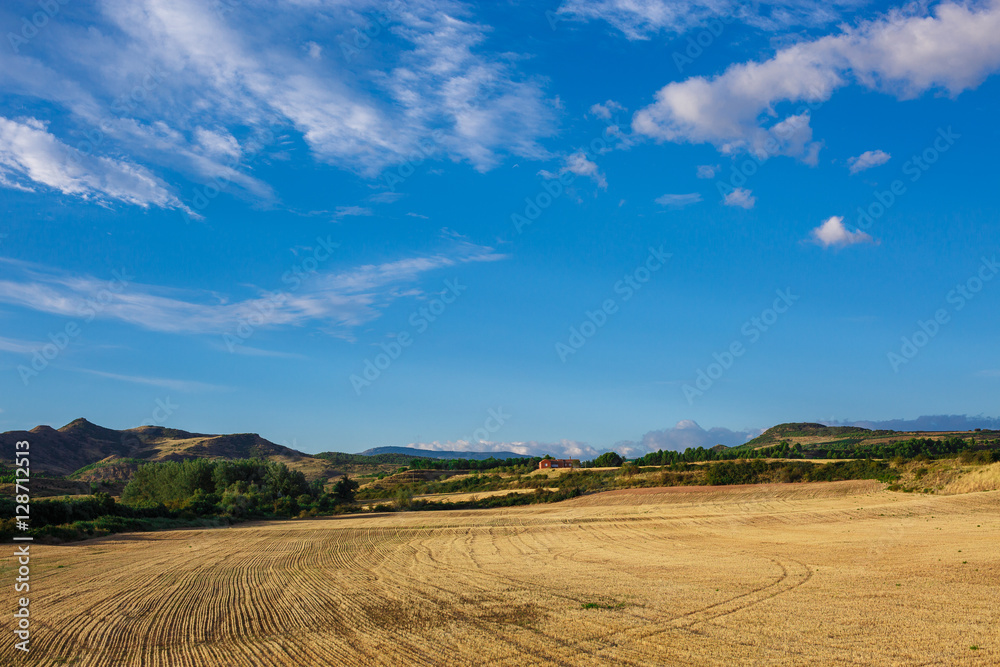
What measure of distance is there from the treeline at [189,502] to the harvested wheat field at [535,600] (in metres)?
5.22

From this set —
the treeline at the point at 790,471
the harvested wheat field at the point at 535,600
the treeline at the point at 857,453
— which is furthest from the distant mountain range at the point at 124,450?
the harvested wheat field at the point at 535,600

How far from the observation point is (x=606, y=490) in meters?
69.3

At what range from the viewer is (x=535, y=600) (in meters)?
14.9

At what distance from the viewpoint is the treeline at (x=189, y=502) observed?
34875 mm

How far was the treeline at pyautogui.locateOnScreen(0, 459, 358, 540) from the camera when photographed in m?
34.9

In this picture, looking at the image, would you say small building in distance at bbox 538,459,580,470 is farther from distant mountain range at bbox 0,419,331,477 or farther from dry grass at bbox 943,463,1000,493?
dry grass at bbox 943,463,1000,493

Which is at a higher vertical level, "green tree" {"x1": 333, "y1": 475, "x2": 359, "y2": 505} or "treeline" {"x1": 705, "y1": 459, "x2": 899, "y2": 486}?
"treeline" {"x1": 705, "y1": 459, "x2": 899, "y2": 486}

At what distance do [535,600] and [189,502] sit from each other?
4803cm

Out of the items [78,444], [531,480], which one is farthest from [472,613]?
[78,444]

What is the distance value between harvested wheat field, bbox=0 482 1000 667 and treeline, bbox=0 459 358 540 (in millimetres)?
5222

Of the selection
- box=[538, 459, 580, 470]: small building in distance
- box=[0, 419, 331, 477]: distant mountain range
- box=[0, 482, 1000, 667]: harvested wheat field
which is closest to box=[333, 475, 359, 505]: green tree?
box=[0, 482, 1000, 667]: harvested wheat field

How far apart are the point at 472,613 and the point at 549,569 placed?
8.03 m

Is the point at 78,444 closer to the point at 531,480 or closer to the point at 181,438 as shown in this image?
the point at 181,438

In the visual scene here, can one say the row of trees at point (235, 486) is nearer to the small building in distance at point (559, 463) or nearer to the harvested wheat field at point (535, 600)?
the harvested wheat field at point (535, 600)
